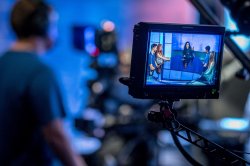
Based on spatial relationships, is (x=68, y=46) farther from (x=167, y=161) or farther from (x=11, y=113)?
(x=11, y=113)

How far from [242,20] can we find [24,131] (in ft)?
2.86

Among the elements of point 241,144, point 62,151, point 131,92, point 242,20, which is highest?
point 242,20

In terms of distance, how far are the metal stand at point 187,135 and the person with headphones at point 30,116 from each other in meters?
0.79

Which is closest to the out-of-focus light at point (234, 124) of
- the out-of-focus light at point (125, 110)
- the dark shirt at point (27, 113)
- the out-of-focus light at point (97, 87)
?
the out-of-focus light at point (125, 110)

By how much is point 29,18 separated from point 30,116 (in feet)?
1.21

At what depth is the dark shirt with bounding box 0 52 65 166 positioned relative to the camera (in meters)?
1.89

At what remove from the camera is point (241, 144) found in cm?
424

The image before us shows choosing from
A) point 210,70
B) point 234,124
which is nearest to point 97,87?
point 234,124

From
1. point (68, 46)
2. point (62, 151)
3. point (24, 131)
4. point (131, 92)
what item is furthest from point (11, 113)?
point (68, 46)

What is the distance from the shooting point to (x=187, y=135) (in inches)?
44.7

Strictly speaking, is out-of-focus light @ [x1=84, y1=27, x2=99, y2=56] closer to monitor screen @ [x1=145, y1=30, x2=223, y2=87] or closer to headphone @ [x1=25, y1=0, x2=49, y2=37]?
headphone @ [x1=25, y1=0, x2=49, y2=37]

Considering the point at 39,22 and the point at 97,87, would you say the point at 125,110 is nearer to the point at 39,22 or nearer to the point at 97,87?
the point at 97,87

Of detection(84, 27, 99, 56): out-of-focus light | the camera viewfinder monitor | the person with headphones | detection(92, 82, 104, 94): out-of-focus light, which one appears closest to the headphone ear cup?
the person with headphones

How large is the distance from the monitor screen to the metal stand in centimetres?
6
